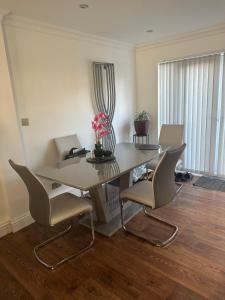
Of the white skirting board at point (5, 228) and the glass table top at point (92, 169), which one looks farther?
the white skirting board at point (5, 228)

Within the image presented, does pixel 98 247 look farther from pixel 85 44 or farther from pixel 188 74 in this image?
pixel 188 74

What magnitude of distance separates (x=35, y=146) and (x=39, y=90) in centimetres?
72

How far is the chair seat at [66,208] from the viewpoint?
6.51 feet

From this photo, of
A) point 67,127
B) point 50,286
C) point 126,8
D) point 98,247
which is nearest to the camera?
point 50,286

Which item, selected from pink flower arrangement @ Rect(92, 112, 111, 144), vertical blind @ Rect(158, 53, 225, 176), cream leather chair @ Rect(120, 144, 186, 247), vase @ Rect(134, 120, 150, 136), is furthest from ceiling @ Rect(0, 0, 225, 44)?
cream leather chair @ Rect(120, 144, 186, 247)

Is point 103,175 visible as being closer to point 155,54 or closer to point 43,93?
point 43,93

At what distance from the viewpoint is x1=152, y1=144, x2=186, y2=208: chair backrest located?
1.96 metres

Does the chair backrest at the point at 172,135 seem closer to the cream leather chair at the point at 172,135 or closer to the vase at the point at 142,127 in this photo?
the cream leather chair at the point at 172,135

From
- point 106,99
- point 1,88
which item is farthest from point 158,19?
point 1,88

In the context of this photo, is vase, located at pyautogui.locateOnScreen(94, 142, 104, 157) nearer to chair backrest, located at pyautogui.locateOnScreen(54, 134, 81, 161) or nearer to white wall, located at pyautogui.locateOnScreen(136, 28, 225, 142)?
chair backrest, located at pyautogui.locateOnScreen(54, 134, 81, 161)

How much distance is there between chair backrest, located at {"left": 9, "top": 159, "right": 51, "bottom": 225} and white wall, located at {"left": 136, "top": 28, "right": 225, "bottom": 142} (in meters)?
2.96

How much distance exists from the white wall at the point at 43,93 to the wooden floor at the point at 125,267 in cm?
69

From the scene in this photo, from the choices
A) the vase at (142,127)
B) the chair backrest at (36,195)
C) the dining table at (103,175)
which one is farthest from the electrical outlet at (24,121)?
the vase at (142,127)

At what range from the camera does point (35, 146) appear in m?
2.85
